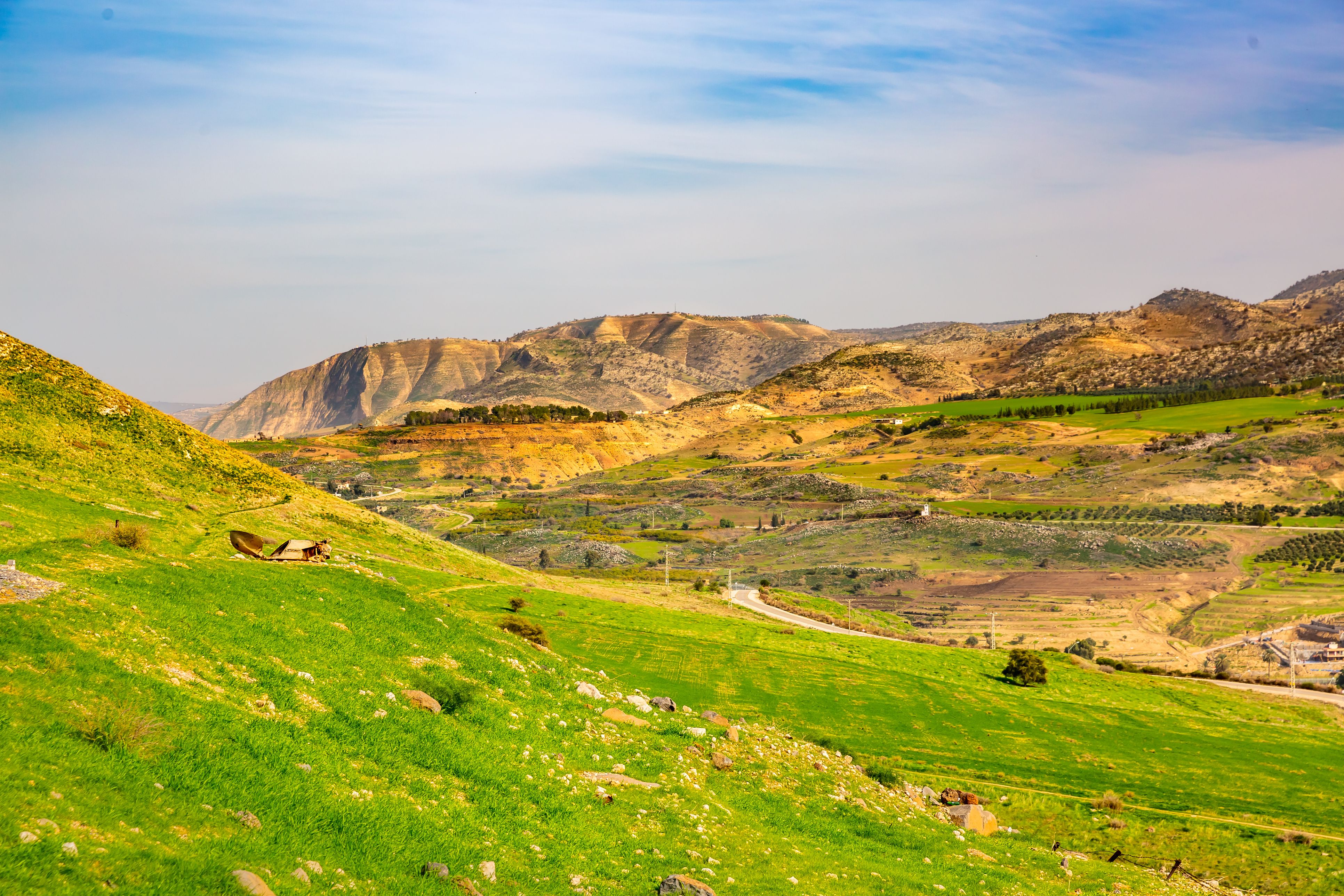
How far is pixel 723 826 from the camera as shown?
53.6ft

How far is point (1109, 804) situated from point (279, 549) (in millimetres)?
28079

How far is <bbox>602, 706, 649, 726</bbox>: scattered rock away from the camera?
20.9 meters

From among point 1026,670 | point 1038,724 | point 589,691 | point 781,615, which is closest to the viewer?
point 589,691

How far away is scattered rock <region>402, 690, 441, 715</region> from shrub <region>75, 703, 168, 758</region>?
552 centimetres

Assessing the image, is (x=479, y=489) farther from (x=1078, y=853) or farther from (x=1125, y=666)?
(x=1078, y=853)

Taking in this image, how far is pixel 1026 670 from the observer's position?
4881cm

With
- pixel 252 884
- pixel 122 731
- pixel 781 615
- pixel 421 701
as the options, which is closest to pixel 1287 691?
pixel 781 615

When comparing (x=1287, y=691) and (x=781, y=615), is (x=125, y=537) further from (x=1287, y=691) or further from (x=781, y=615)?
(x=1287, y=691)

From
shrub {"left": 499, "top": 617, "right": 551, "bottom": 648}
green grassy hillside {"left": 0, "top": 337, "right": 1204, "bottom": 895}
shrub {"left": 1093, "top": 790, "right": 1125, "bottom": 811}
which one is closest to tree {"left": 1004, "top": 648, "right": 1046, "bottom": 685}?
shrub {"left": 1093, "top": 790, "right": 1125, "bottom": 811}

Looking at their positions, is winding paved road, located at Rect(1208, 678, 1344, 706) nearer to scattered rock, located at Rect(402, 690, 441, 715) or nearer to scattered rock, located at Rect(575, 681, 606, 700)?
scattered rock, located at Rect(575, 681, 606, 700)

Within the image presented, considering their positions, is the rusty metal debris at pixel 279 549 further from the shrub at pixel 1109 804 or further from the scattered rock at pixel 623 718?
the shrub at pixel 1109 804

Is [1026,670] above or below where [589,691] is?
below

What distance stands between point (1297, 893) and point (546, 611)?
108ft

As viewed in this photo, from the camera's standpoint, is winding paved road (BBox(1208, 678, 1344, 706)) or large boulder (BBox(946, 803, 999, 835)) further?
winding paved road (BBox(1208, 678, 1344, 706))
